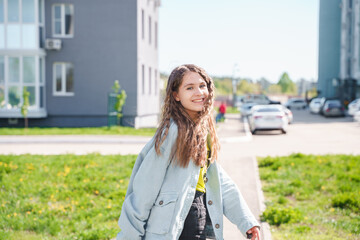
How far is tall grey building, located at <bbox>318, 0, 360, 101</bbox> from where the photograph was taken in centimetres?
5584

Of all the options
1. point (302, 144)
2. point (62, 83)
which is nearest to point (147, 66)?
point (62, 83)

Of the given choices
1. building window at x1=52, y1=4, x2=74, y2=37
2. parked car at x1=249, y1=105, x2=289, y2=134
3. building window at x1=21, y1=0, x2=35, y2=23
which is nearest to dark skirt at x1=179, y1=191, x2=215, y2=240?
parked car at x1=249, y1=105, x2=289, y2=134

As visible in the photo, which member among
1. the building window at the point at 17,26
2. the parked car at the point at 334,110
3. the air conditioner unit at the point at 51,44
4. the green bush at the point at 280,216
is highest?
the building window at the point at 17,26

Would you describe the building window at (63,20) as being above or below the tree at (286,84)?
above

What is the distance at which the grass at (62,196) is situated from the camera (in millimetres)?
6266

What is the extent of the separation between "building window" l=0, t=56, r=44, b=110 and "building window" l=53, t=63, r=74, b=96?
2.89 feet

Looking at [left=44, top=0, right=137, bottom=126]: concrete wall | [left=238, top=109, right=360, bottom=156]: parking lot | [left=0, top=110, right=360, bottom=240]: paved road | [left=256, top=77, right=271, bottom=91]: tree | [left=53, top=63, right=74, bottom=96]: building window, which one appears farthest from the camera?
[left=256, top=77, right=271, bottom=91]: tree

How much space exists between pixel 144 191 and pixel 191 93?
27.5 inches

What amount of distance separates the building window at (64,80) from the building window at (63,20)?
5.86 feet

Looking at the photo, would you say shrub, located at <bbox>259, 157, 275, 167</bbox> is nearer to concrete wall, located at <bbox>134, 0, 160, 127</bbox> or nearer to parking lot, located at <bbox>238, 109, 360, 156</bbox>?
parking lot, located at <bbox>238, 109, 360, 156</bbox>

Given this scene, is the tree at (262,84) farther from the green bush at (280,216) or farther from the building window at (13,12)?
the green bush at (280,216)

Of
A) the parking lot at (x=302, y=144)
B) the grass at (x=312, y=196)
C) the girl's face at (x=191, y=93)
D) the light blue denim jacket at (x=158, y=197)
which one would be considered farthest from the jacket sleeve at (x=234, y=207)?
the parking lot at (x=302, y=144)

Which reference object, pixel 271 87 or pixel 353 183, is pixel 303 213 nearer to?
pixel 353 183

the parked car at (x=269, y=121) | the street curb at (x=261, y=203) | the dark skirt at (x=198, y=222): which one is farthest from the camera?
the parked car at (x=269, y=121)
